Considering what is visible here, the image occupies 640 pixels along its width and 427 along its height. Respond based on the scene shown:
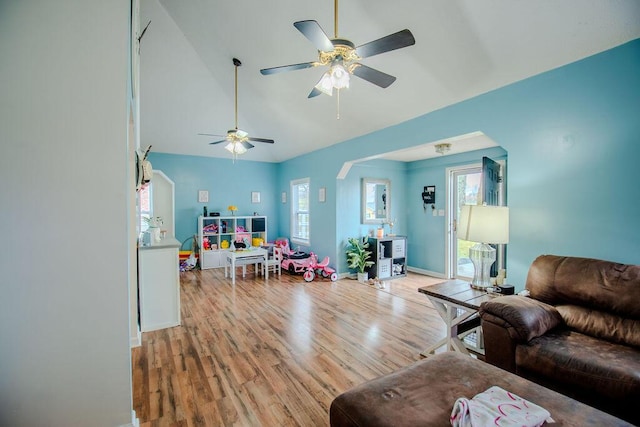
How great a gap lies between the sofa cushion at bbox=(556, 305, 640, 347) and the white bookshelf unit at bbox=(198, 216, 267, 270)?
5598 millimetres

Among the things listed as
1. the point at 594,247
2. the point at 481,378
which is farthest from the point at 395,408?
the point at 594,247

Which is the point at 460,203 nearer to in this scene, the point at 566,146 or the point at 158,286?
the point at 566,146

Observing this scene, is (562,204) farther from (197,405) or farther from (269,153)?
(269,153)

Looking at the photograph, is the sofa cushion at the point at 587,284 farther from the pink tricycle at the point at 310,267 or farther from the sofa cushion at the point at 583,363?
the pink tricycle at the point at 310,267

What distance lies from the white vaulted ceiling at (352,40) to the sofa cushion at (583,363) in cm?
225

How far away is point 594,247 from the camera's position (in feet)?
7.45

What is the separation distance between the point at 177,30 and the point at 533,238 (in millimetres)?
5016

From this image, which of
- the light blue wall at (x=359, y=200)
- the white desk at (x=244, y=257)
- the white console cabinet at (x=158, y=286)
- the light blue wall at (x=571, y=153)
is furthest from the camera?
the light blue wall at (x=359, y=200)

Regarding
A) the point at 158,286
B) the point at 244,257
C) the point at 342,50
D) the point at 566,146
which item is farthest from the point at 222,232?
the point at 566,146

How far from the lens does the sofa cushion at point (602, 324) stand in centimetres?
175

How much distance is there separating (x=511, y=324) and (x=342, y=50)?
2.26m

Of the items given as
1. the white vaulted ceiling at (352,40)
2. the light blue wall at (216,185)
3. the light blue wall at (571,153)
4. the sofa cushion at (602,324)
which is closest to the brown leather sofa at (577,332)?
the sofa cushion at (602,324)

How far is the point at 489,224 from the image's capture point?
2402mm

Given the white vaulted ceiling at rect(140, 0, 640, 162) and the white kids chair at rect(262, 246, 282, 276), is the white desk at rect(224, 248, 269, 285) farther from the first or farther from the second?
A: the white vaulted ceiling at rect(140, 0, 640, 162)
